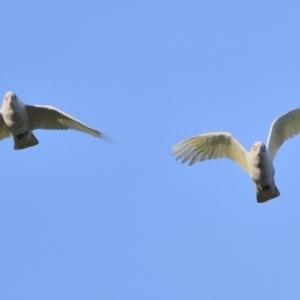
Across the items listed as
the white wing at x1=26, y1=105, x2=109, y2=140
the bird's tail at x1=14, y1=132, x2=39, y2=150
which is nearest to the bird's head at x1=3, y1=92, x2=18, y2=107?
the white wing at x1=26, y1=105, x2=109, y2=140

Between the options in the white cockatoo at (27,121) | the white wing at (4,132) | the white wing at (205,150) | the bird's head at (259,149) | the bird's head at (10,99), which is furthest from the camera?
the white wing at (4,132)

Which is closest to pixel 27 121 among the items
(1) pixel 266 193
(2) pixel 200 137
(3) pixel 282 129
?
(2) pixel 200 137

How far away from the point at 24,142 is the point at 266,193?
14.8 feet

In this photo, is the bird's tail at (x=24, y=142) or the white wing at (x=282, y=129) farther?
the bird's tail at (x=24, y=142)

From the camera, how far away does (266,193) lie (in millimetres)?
20797

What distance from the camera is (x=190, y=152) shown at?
21.5 m

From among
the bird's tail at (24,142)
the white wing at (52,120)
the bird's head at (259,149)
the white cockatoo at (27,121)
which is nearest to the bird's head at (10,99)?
the white cockatoo at (27,121)

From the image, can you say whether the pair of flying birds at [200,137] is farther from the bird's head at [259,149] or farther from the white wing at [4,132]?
the bird's head at [259,149]

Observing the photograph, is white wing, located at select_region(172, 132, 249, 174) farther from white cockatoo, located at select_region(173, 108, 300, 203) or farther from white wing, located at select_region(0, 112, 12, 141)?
white wing, located at select_region(0, 112, 12, 141)

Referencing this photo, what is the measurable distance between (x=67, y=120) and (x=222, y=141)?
113 inches

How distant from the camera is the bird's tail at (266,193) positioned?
20.7 metres

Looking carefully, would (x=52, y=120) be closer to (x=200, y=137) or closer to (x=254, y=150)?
(x=200, y=137)

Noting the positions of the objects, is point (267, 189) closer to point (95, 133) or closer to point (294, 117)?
point (294, 117)

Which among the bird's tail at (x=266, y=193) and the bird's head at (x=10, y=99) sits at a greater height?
the bird's head at (x=10, y=99)
